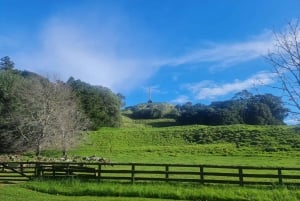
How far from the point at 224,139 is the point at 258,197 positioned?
46922mm

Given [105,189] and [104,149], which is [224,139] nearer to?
[104,149]

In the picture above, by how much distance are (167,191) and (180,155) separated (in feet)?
98.6

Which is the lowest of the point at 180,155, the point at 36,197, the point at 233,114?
the point at 36,197

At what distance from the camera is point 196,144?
62594 millimetres

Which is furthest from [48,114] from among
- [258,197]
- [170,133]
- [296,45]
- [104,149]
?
[296,45]

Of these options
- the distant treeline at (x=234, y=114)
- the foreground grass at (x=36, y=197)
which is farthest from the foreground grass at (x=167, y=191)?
the distant treeline at (x=234, y=114)

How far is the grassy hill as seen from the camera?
4830cm

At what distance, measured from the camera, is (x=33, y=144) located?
50.8m

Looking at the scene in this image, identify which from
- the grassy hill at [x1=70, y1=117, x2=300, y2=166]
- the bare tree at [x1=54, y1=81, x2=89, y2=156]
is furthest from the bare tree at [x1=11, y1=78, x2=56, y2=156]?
the grassy hill at [x1=70, y1=117, x2=300, y2=166]

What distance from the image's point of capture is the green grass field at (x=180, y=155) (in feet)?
61.4

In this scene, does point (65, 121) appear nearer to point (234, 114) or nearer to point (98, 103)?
point (98, 103)

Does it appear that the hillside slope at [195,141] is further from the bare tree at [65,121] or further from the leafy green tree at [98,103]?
the bare tree at [65,121]

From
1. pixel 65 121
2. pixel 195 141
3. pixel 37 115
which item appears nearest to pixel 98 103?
pixel 195 141

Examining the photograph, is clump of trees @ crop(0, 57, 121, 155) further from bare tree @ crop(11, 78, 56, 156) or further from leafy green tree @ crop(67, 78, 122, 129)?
leafy green tree @ crop(67, 78, 122, 129)
